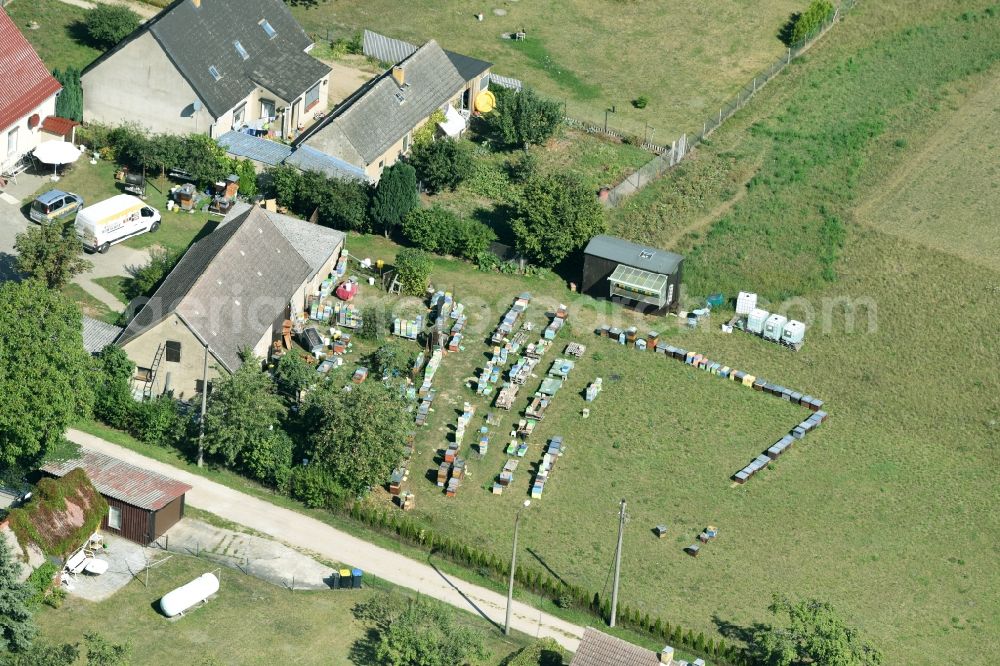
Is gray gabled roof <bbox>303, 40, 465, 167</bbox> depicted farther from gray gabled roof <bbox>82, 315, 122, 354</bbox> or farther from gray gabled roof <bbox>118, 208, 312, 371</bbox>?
gray gabled roof <bbox>82, 315, 122, 354</bbox>

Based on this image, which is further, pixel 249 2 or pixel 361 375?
pixel 249 2

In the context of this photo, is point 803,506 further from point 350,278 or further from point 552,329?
point 350,278

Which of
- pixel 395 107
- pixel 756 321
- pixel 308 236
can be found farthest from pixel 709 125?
pixel 308 236

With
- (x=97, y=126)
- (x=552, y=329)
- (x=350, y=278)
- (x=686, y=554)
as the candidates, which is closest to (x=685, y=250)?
(x=552, y=329)

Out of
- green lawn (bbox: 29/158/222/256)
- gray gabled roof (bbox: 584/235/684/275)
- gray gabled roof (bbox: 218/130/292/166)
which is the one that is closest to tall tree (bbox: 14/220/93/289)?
green lawn (bbox: 29/158/222/256)

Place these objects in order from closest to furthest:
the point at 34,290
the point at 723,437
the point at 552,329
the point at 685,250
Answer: the point at 34,290 → the point at 723,437 → the point at 552,329 → the point at 685,250

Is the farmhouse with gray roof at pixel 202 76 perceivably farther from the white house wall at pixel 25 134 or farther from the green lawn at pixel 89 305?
the green lawn at pixel 89 305

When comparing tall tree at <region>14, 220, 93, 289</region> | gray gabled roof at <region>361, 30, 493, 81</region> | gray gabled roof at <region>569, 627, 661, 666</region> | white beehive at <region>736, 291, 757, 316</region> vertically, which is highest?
gray gabled roof at <region>361, 30, 493, 81</region>
